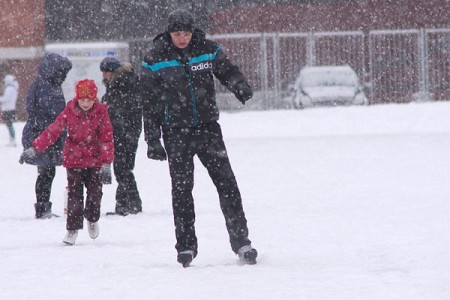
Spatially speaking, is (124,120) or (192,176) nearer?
(192,176)

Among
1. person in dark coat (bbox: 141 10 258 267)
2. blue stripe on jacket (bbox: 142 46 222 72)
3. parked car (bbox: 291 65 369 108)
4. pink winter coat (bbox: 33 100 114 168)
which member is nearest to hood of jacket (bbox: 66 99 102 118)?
pink winter coat (bbox: 33 100 114 168)

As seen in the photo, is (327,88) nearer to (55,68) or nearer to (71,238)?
(55,68)

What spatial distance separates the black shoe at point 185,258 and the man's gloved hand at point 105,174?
152cm

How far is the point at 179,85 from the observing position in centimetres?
715

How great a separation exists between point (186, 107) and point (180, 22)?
512 millimetres

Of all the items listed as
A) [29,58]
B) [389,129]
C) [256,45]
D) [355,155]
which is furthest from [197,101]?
[29,58]

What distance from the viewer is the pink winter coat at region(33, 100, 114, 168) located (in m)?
8.64

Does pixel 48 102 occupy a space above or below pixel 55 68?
below

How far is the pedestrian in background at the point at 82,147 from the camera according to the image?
28.2 ft

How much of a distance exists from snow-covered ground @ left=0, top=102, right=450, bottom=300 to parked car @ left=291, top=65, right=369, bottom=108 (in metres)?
8.72

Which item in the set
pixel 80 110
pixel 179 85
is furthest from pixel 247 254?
pixel 80 110

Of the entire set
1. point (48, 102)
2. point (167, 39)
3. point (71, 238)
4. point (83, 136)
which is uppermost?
point (167, 39)

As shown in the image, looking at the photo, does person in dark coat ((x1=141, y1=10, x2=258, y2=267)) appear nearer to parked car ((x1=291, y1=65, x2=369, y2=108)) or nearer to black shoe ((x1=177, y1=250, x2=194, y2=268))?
black shoe ((x1=177, y1=250, x2=194, y2=268))

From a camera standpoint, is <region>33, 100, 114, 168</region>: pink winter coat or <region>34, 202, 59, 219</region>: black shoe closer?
<region>33, 100, 114, 168</region>: pink winter coat
